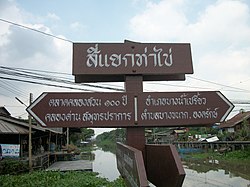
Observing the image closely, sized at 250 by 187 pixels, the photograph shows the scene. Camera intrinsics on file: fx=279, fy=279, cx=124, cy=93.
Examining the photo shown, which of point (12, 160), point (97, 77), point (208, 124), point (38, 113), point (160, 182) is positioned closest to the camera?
A: point (160, 182)

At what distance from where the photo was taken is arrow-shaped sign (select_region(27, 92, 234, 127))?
3.96m

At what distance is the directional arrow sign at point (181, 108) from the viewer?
4.10 metres

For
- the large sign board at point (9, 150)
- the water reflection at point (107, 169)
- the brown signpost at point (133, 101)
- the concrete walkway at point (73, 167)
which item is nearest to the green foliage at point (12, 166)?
the large sign board at point (9, 150)

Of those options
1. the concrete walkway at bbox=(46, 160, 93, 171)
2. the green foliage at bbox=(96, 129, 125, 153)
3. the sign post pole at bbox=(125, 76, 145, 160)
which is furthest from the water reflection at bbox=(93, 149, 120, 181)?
the green foliage at bbox=(96, 129, 125, 153)

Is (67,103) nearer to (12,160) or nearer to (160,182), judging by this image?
(160,182)

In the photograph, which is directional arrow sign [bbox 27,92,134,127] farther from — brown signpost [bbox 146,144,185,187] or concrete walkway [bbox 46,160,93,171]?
concrete walkway [bbox 46,160,93,171]

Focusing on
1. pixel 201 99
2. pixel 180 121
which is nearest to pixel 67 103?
pixel 180 121

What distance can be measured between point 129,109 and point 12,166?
35.3ft

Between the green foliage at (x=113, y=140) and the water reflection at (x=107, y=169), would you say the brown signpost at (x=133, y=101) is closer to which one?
the water reflection at (x=107, y=169)

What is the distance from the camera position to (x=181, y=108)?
13.5 feet

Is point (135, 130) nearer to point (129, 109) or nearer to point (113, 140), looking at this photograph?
point (129, 109)

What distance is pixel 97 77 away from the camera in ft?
14.8

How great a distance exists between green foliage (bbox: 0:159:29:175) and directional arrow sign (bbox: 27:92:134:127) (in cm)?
1006

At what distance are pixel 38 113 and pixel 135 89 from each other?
147cm
